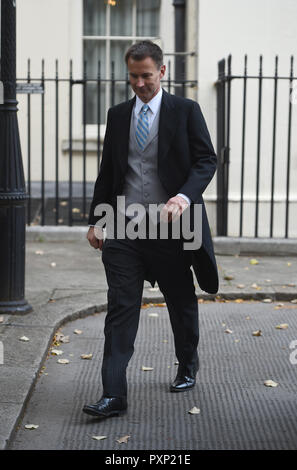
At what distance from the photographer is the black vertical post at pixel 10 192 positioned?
6699mm

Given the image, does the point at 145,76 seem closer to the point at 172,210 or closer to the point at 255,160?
the point at 172,210

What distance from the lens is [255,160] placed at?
10.4m

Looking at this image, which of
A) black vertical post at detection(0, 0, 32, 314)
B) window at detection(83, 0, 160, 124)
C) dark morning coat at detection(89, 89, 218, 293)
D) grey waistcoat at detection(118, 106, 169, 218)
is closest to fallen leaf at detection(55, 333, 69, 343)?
black vertical post at detection(0, 0, 32, 314)

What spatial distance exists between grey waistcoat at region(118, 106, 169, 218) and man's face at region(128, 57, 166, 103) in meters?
0.15

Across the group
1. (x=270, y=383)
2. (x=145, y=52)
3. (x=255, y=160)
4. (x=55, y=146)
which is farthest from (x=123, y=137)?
(x=55, y=146)

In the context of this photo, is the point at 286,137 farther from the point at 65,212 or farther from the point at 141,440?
the point at 141,440

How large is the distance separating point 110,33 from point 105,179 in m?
7.97

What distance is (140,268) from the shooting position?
16.9 ft

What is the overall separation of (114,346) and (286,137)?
19.4 feet

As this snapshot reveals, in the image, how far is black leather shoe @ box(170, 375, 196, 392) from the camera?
5.41m

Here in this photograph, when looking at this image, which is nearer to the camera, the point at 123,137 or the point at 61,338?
the point at 123,137

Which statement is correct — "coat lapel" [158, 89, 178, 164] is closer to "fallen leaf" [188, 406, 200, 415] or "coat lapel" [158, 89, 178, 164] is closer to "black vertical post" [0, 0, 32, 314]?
"fallen leaf" [188, 406, 200, 415]

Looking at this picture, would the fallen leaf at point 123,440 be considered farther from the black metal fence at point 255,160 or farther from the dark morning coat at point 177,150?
the black metal fence at point 255,160

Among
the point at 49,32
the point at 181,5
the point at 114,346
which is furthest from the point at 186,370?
the point at 49,32
